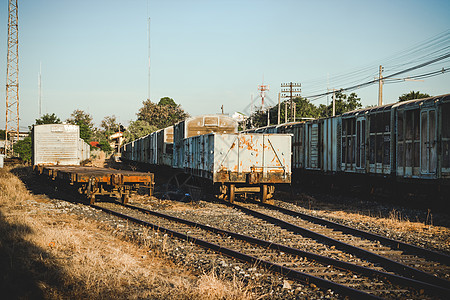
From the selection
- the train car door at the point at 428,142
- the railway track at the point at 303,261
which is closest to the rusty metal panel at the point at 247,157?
the railway track at the point at 303,261

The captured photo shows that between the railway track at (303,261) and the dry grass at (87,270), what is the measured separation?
109cm

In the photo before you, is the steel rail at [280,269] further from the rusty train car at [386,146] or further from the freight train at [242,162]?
the rusty train car at [386,146]

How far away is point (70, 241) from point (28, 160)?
35.6 m

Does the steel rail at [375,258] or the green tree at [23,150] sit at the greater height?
the green tree at [23,150]

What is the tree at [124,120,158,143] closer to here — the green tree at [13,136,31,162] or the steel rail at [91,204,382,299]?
the green tree at [13,136,31,162]

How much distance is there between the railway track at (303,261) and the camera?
5297mm

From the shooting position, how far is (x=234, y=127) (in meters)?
19.5

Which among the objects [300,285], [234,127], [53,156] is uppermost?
[234,127]

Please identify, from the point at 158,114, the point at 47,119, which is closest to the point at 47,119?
the point at 47,119

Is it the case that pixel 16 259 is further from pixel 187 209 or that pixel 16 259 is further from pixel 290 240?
pixel 187 209

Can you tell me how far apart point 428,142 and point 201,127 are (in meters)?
10.2

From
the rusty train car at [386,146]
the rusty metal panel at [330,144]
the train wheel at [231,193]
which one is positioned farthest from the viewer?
the rusty metal panel at [330,144]

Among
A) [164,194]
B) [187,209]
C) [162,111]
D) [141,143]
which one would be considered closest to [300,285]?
[187,209]

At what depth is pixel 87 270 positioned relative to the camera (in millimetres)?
5695
